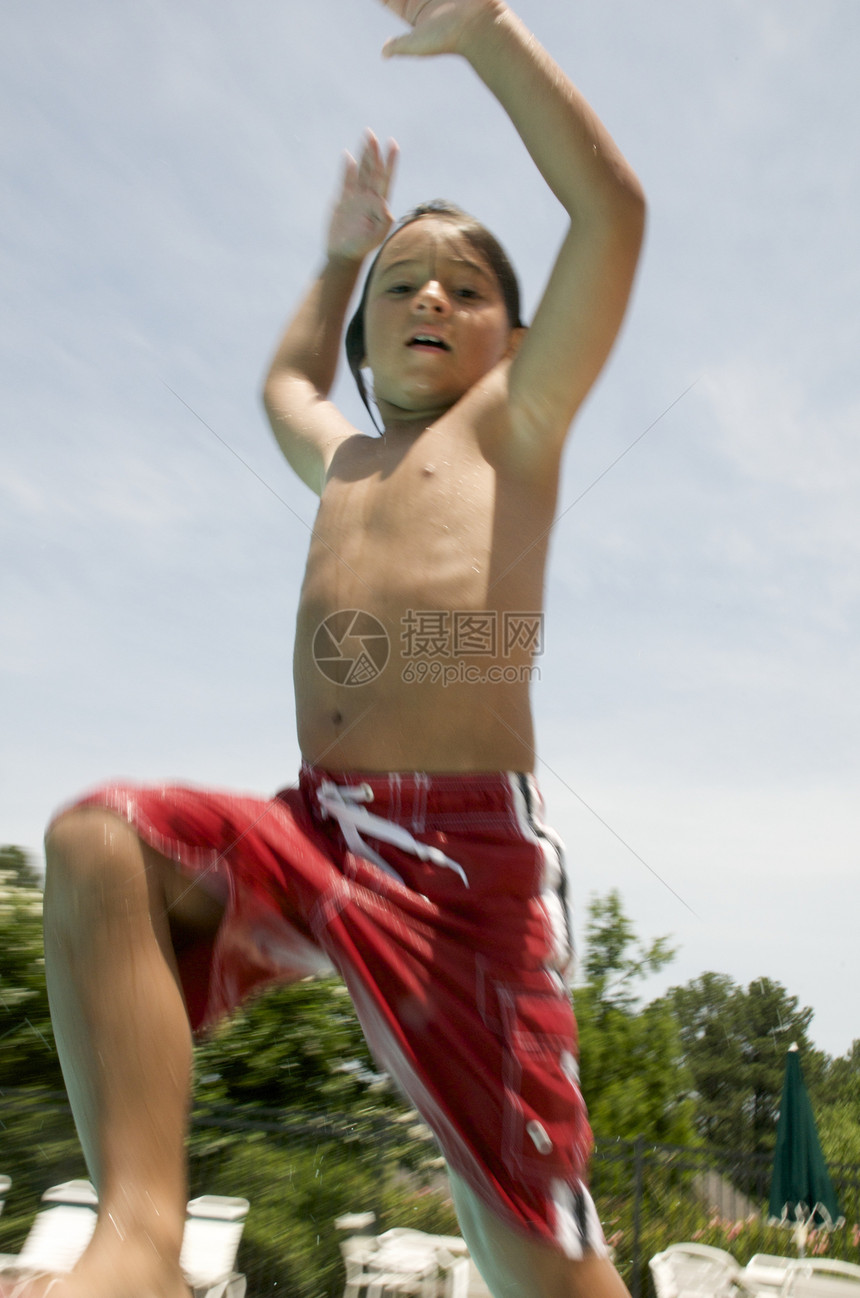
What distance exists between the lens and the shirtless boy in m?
1.07

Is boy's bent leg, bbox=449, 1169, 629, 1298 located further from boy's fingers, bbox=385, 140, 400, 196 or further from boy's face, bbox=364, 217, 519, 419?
boy's fingers, bbox=385, 140, 400, 196

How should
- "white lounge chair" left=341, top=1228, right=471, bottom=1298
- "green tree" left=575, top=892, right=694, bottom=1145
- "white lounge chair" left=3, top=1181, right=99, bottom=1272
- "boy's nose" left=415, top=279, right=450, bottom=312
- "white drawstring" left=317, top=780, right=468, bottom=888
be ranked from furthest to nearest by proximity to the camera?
"green tree" left=575, top=892, right=694, bottom=1145, "white lounge chair" left=341, top=1228, right=471, bottom=1298, "white lounge chair" left=3, top=1181, right=99, bottom=1272, "boy's nose" left=415, top=279, right=450, bottom=312, "white drawstring" left=317, top=780, right=468, bottom=888

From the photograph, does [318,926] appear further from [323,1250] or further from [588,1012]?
[588,1012]

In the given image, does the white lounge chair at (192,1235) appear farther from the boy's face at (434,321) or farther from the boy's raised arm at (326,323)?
the boy's face at (434,321)

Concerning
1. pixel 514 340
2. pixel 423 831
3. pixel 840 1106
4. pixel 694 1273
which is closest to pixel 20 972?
pixel 423 831

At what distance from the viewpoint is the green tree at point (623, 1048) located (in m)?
10.4

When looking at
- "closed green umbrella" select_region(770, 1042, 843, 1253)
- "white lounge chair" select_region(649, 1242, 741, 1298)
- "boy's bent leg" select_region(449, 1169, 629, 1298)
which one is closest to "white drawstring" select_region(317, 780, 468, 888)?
"boy's bent leg" select_region(449, 1169, 629, 1298)

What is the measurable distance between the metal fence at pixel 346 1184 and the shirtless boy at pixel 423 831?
12.7 feet

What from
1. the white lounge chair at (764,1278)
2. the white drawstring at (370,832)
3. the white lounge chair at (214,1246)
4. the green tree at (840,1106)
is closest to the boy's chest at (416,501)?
the white drawstring at (370,832)

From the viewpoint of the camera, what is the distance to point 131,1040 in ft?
3.43

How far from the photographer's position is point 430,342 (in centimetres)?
171

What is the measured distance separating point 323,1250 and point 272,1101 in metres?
1.27

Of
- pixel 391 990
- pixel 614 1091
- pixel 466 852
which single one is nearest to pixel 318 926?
pixel 391 990

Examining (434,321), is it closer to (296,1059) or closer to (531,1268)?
(531,1268)
